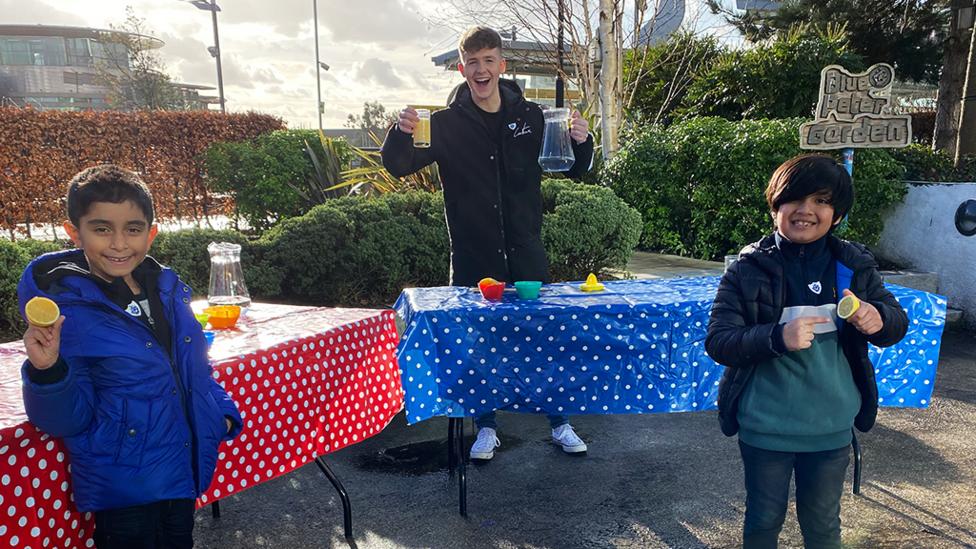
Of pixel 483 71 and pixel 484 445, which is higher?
pixel 483 71

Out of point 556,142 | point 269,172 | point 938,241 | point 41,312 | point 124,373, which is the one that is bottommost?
point 938,241

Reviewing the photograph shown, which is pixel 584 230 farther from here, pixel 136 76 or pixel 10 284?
pixel 136 76

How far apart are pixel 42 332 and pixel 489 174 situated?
2291 mm

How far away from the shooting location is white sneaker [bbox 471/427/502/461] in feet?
11.8

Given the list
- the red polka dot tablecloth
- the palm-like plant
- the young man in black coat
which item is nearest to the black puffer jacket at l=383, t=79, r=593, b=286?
the young man in black coat

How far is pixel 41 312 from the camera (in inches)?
59.0

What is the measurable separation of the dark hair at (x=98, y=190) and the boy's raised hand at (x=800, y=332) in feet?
6.09

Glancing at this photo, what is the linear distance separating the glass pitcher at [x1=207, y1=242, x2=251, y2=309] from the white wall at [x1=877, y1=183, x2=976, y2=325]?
667cm

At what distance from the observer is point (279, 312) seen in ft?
10.5

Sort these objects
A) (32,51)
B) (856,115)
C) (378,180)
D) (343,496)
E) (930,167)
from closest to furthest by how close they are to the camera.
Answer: (343,496), (856,115), (930,167), (378,180), (32,51)

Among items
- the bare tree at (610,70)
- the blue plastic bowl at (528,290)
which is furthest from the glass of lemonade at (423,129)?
the bare tree at (610,70)

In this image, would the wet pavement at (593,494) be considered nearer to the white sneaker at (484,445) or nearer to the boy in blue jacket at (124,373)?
the white sneaker at (484,445)

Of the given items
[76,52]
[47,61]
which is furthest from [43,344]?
[47,61]

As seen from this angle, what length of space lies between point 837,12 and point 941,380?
37.4 ft
